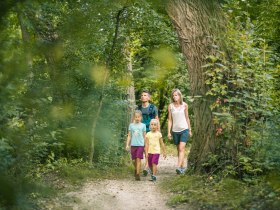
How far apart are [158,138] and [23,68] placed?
8.75 m

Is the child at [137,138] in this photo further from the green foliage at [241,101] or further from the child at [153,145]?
the green foliage at [241,101]

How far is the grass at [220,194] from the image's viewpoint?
6.18 meters

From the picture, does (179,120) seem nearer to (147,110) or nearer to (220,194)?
(147,110)

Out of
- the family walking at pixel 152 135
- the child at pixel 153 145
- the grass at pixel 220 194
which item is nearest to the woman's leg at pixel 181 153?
the family walking at pixel 152 135

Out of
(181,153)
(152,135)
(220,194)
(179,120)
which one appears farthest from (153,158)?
(220,194)

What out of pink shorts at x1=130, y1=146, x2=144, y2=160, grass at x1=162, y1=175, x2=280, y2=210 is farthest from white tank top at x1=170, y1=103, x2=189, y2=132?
grass at x1=162, y1=175, x2=280, y2=210

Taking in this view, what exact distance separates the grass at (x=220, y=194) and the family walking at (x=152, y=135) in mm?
1039

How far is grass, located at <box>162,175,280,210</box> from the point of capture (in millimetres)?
6180

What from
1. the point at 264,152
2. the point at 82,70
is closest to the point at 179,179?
the point at 264,152

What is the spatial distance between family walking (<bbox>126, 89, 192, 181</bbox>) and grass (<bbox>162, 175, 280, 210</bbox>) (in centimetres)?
104

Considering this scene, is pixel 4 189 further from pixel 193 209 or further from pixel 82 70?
pixel 193 209

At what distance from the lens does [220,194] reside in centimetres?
731

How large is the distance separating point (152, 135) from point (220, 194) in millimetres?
2895

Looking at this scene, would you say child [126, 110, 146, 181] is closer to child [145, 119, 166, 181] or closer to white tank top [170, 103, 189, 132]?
child [145, 119, 166, 181]
